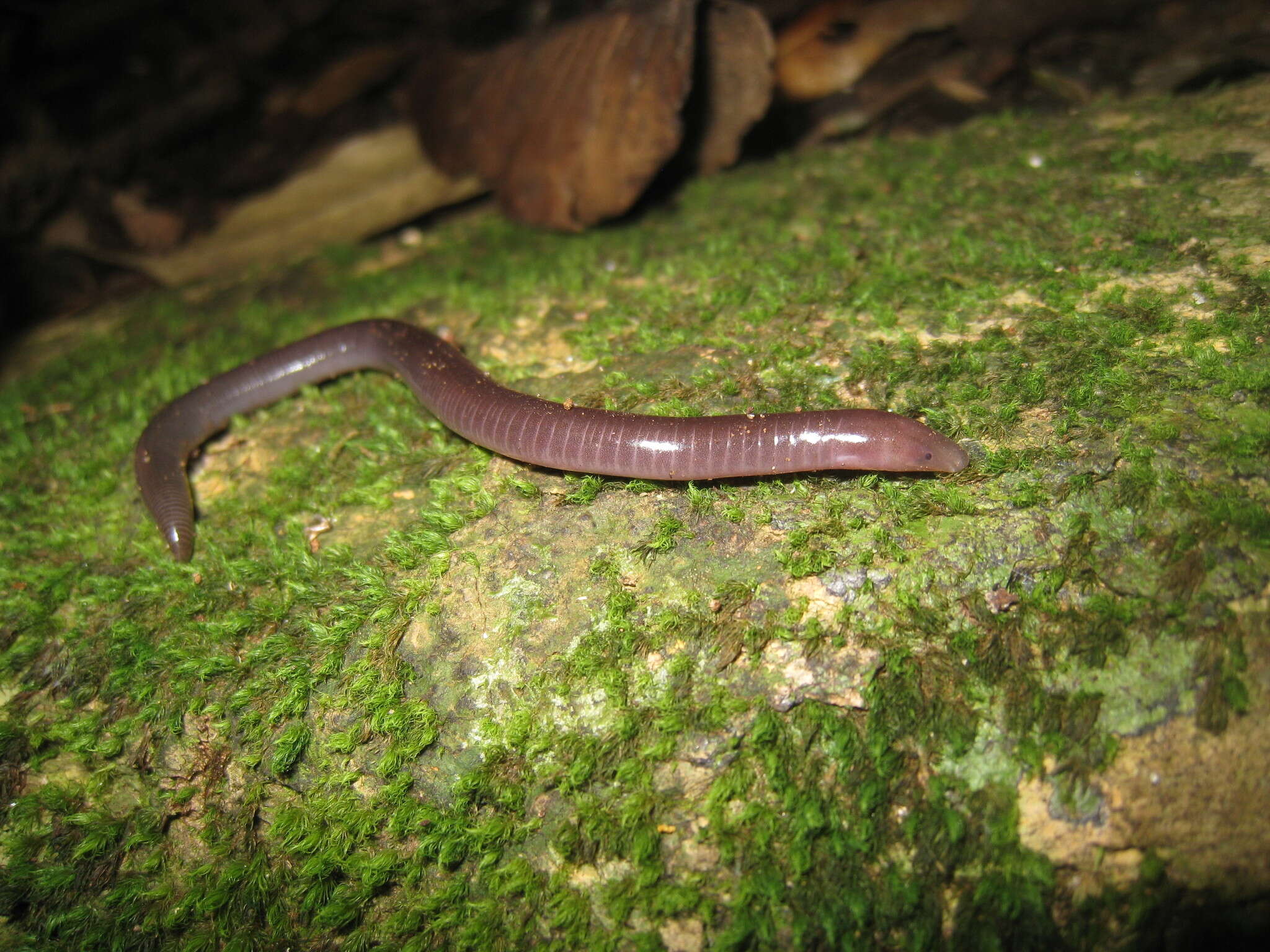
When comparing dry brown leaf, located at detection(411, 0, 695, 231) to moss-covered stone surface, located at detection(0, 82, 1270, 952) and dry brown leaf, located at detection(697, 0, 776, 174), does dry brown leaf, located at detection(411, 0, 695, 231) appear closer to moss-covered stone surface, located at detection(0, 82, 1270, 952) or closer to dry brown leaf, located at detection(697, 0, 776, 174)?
dry brown leaf, located at detection(697, 0, 776, 174)

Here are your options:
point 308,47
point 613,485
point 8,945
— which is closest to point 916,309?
point 613,485

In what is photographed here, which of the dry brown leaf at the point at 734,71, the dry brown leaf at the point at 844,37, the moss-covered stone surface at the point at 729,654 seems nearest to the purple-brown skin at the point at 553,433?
the moss-covered stone surface at the point at 729,654

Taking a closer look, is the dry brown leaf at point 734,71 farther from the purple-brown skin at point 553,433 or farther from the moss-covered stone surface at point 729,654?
the purple-brown skin at point 553,433

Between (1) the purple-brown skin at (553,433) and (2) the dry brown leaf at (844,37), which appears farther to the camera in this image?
(2) the dry brown leaf at (844,37)

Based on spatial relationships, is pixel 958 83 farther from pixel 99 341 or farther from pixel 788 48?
pixel 99 341

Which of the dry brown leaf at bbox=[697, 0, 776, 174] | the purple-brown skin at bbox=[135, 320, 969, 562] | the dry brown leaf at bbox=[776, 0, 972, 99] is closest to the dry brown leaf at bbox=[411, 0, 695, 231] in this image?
the dry brown leaf at bbox=[697, 0, 776, 174]
